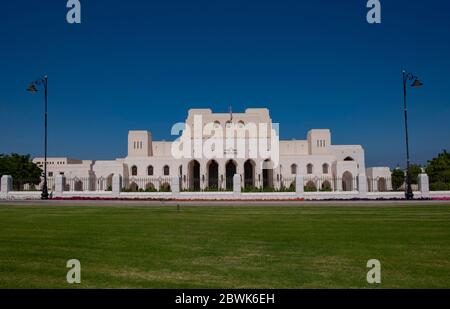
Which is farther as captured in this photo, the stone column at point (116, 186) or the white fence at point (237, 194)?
the stone column at point (116, 186)

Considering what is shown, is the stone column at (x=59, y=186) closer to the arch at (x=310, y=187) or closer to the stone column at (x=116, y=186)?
the stone column at (x=116, y=186)

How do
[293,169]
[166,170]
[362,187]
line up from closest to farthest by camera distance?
[362,187] → [293,169] → [166,170]

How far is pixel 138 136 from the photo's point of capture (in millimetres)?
69250

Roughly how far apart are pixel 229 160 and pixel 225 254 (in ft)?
161

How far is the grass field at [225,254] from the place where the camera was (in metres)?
6.45

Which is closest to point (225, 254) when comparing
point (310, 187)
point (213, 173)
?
point (310, 187)

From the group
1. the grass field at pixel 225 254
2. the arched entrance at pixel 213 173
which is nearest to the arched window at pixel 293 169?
the arched entrance at pixel 213 173

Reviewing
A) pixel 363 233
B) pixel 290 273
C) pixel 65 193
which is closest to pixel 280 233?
pixel 363 233

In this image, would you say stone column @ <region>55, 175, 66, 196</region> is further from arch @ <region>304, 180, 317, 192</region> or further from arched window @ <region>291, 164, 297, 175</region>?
arched window @ <region>291, 164, 297, 175</region>

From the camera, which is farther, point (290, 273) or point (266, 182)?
point (266, 182)

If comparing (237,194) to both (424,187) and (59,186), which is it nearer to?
(424,187)

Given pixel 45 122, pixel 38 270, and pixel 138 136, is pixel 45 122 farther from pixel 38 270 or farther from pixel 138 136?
pixel 138 136

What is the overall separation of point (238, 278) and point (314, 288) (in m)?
1.18

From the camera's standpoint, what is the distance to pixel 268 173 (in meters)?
61.3
